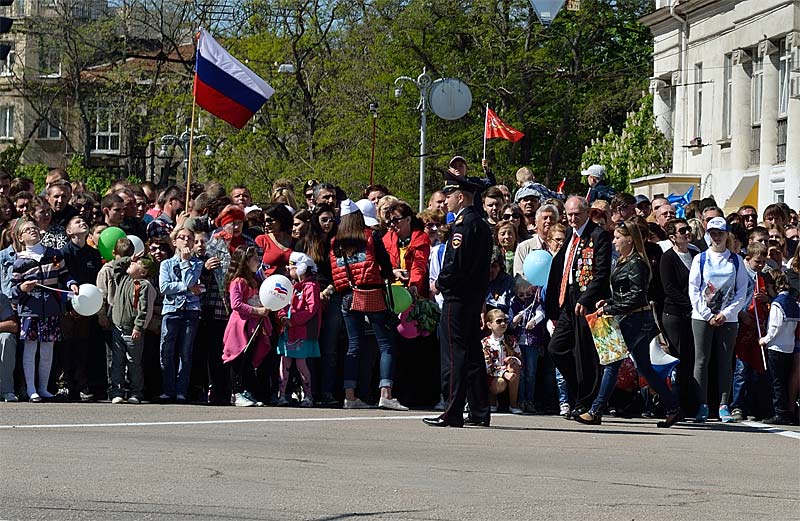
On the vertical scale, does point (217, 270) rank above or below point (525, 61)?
below

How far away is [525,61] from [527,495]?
49009 millimetres

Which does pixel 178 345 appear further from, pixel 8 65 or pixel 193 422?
pixel 8 65

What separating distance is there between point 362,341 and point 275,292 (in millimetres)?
1031

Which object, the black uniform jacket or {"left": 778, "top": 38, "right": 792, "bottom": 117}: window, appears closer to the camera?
the black uniform jacket

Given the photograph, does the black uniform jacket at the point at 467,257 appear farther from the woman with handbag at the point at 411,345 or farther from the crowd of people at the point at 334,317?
the woman with handbag at the point at 411,345

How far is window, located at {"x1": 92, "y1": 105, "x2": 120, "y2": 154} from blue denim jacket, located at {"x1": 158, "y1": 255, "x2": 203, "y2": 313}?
6056 cm

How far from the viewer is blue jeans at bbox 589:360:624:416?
13.5 m

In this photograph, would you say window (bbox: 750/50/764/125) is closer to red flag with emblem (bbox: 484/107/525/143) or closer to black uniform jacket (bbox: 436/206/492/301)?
red flag with emblem (bbox: 484/107/525/143)

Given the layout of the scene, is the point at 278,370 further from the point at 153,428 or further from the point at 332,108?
the point at 332,108

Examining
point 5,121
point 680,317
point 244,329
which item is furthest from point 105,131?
point 680,317

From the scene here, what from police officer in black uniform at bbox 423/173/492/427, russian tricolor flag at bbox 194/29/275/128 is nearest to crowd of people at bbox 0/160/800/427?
police officer in black uniform at bbox 423/173/492/427

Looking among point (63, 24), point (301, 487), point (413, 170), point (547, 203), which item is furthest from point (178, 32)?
point (301, 487)

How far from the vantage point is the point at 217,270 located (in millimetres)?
14961

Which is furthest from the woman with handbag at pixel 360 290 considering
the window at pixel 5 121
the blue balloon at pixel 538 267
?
the window at pixel 5 121
